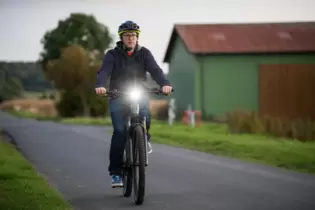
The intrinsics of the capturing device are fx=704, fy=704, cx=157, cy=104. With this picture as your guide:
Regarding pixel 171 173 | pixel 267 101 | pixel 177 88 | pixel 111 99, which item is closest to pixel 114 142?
pixel 111 99

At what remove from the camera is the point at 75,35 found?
2830 inches

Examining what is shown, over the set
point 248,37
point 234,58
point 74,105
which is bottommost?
point 74,105

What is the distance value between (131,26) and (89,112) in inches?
1497

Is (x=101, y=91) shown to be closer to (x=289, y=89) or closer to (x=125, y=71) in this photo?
(x=125, y=71)

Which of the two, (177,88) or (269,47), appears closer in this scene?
(269,47)

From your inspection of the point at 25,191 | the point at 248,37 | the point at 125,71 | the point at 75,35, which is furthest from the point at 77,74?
the point at 125,71

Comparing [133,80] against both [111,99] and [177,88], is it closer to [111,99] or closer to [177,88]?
[111,99]

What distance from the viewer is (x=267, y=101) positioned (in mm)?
33812

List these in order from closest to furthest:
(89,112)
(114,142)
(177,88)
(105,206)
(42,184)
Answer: (105,206), (114,142), (42,184), (177,88), (89,112)

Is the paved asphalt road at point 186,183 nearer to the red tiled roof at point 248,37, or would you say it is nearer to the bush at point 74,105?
the red tiled roof at point 248,37

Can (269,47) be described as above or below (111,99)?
above

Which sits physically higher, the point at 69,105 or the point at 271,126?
the point at 69,105

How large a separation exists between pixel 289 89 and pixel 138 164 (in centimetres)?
2523

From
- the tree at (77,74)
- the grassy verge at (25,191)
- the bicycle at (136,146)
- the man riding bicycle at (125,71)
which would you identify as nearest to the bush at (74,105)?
the tree at (77,74)
